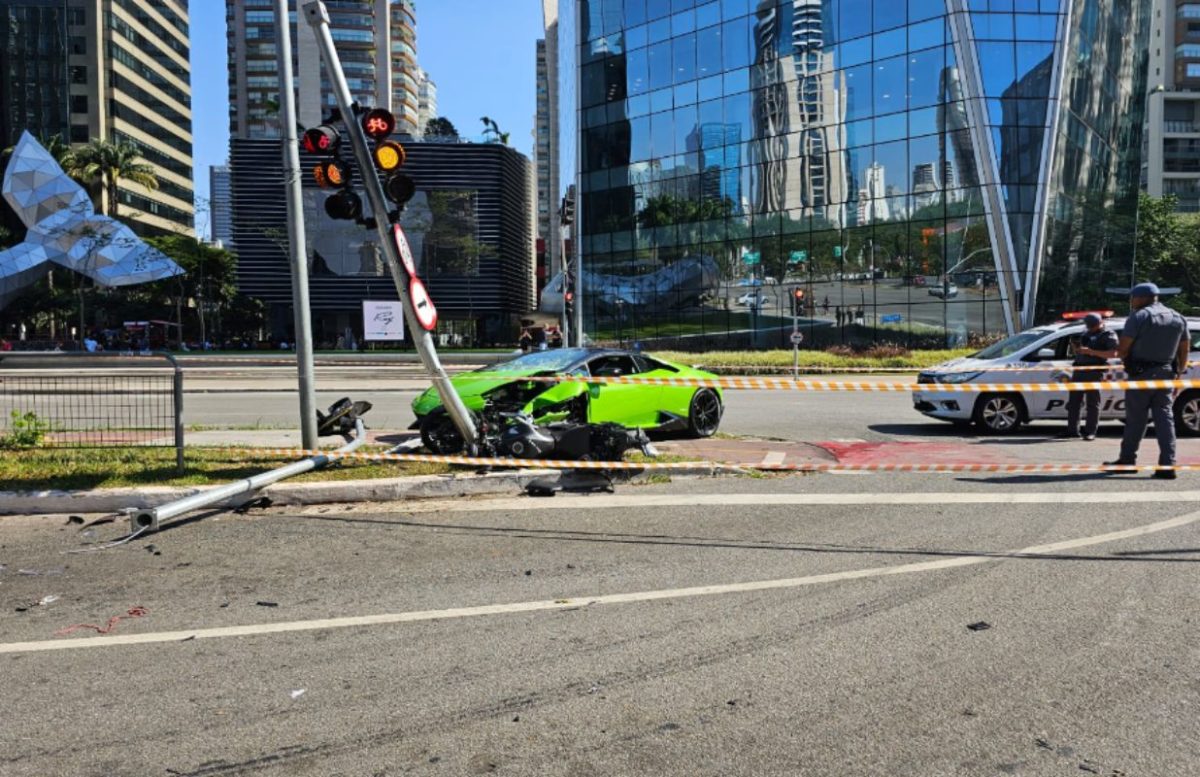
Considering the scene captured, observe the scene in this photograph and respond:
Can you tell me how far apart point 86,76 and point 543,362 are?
331 feet

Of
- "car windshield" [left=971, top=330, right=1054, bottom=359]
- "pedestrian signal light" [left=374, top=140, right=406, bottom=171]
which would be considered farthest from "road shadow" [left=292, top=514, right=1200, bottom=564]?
"car windshield" [left=971, top=330, right=1054, bottom=359]

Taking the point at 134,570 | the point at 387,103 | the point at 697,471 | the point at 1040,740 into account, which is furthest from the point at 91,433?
the point at 387,103

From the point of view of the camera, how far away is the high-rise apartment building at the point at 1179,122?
9131 centimetres

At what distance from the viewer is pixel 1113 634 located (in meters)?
4.20

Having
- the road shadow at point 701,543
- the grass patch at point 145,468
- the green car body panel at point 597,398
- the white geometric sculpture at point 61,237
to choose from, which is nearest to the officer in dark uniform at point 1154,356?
the road shadow at point 701,543

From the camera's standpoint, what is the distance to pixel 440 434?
9.48 m

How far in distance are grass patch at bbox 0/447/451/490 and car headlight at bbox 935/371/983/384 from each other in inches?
299

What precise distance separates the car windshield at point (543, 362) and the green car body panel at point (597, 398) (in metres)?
0.15

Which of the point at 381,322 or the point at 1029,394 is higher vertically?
the point at 381,322

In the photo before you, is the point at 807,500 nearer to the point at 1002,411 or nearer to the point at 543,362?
the point at 543,362

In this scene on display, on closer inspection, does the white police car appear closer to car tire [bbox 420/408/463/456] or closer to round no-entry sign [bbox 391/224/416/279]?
car tire [bbox 420/408/463/456]

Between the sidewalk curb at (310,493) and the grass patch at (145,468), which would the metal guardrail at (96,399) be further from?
the sidewalk curb at (310,493)

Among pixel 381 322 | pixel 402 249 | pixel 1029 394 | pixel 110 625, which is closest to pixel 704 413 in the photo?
pixel 1029 394

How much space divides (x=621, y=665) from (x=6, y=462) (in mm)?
7618
